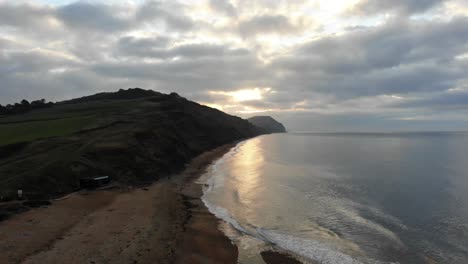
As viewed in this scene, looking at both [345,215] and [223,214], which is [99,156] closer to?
[223,214]

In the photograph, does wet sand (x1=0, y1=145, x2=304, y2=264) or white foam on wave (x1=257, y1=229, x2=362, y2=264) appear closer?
wet sand (x1=0, y1=145, x2=304, y2=264)

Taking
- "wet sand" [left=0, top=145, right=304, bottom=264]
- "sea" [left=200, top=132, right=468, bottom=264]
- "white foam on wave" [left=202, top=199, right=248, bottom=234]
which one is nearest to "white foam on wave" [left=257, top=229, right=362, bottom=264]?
"sea" [left=200, top=132, right=468, bottom=264]

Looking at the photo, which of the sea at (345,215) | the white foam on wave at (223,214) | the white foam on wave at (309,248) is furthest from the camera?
the white foam on wave at (223,214)

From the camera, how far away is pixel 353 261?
26.5 meters

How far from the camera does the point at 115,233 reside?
29.8 m

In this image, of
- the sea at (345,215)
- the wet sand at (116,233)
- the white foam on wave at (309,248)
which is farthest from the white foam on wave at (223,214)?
the white foam on wave at (309,248)

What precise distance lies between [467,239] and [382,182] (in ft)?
105

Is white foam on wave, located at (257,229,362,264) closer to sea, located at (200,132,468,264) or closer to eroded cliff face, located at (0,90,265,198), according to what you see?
sea, located at (200,132,468,264)

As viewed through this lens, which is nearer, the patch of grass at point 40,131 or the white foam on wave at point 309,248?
the white foam on wave at point 309,248

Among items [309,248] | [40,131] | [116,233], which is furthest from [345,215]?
[40,131]

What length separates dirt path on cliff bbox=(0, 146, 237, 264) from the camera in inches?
979

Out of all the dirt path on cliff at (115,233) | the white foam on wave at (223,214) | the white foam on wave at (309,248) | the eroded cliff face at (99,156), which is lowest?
the white foam on wave at (309,248)

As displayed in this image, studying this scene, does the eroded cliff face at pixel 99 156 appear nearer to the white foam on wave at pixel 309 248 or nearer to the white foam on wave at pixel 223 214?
the white foam on wave at pixel 223 214

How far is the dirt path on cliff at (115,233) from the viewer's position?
979 inches
